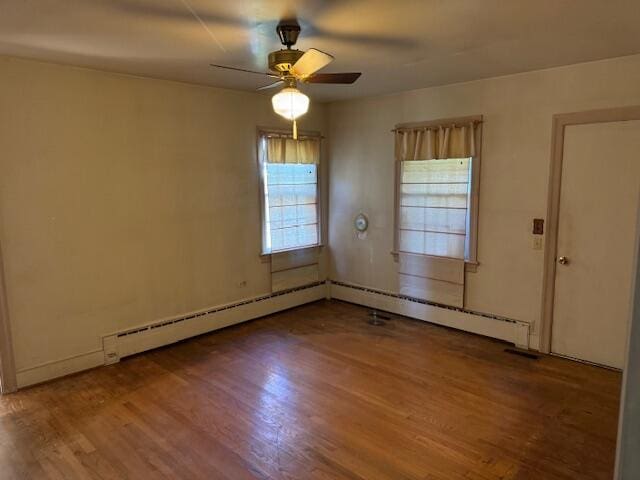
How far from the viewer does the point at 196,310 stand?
440 cm

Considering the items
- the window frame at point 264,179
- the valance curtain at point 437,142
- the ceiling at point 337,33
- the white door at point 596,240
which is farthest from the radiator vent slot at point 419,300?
the ceiling at point 337,33

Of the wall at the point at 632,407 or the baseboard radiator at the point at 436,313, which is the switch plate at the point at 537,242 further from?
the wall at the point at 632,407

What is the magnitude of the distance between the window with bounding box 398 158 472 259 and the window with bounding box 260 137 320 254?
1143 mm

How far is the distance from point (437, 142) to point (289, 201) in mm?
1796

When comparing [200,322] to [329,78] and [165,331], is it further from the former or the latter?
[329,78]

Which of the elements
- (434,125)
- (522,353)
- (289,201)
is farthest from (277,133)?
(522,353)

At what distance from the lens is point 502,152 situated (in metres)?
4.02

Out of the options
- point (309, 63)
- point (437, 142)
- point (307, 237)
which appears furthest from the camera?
point (307, 237)

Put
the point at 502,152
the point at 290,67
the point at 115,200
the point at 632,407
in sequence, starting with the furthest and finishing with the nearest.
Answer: the point at 502,152, the point at 115,200, the point at 290,67, the point at 632,407

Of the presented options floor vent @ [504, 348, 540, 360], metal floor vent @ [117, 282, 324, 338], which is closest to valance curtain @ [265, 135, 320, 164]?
metal floor vent @ [117, 282, 324, 338]

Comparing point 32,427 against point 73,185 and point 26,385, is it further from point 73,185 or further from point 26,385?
point 73,185

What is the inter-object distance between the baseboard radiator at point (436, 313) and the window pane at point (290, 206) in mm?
814

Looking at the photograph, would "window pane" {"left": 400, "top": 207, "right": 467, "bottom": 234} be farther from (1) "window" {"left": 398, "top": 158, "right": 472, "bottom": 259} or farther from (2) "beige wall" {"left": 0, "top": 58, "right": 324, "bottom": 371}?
(2) "beige wall" {"left": 0, "top": 58, "right": 324, "bottom": 371}

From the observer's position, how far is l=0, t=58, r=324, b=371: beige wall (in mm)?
3273
